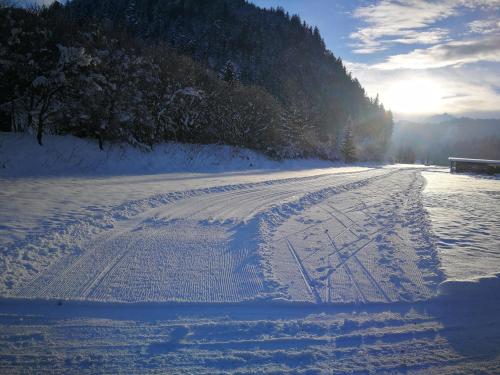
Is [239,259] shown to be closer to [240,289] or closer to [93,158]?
[240,289]

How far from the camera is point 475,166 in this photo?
29.7 meters

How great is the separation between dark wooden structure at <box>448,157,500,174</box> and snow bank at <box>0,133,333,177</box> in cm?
2405

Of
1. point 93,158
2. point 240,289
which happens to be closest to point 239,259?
point 240,289

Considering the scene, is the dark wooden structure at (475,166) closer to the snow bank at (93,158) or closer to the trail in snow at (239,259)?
the snow bank at (93,158)

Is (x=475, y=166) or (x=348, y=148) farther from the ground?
(x=348, y=148)

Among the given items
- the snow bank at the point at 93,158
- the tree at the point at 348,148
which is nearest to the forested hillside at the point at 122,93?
the tree at the point at 348,148

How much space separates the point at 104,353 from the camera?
290 centimetres

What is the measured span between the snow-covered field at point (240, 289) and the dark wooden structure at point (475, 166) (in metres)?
25.5

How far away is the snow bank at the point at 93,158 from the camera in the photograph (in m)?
14.7

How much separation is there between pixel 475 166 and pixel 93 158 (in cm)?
3551

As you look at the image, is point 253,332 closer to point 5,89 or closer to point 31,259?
point 31,259

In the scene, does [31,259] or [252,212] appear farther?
[252,212]

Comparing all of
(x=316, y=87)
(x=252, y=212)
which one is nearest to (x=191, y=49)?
(x=316, y=87)

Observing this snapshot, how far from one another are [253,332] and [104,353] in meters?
1.57
